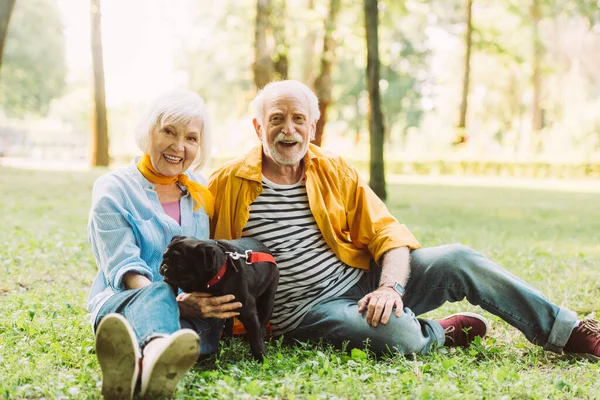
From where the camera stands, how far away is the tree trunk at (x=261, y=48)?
15906 mm

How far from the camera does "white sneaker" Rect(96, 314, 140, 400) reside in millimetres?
2641

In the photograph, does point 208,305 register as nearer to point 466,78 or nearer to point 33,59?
point 466,78

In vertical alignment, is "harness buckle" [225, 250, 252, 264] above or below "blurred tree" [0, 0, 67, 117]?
below

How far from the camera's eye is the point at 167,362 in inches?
104

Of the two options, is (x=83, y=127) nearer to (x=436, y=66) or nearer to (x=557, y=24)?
(x=436, y=66)

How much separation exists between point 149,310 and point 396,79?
5026cm

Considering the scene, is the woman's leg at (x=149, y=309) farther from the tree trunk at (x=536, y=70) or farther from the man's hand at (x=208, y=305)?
the tree trunk at (x=536, y=70)

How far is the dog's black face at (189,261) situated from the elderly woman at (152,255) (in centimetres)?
10

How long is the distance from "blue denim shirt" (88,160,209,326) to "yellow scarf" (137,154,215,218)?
0.13 feet

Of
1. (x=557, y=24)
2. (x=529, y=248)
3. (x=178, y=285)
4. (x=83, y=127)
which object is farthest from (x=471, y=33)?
(x=83, y=127)

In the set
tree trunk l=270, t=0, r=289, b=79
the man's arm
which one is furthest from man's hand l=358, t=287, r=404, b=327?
tree trunk l=270, t=0, r=289, b=79

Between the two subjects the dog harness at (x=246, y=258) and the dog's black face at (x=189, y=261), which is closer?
the dog's black face at (x=189, y=261)

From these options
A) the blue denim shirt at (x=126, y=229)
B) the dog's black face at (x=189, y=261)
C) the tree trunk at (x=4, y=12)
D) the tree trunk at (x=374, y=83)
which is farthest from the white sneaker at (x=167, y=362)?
the tree trunk at (x=4, y=12)

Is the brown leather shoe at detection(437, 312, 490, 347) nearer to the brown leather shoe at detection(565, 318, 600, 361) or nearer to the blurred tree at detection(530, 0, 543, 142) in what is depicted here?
the brown leather shoe at detection(565, 318, 600, 361)
